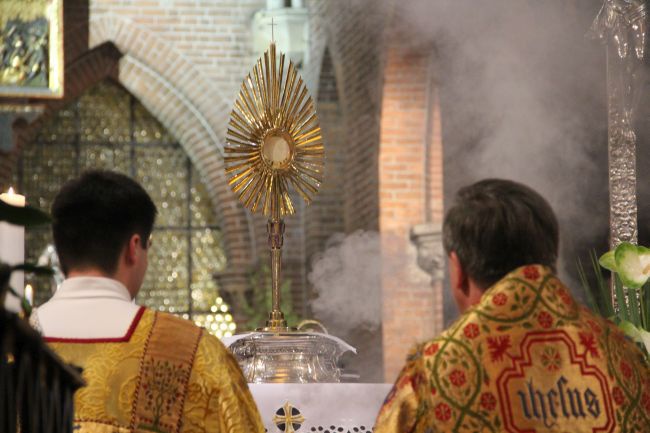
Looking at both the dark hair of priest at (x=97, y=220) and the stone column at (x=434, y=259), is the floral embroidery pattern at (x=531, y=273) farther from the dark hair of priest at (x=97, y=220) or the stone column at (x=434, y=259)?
the stone column at (x=434, y=259)

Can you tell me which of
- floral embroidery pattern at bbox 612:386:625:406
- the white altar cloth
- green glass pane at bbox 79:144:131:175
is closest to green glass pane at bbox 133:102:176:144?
green glass pane at bbox 79:144:131:175

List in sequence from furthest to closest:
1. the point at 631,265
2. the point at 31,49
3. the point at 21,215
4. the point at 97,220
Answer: the point at 31,49
the point at 631,265
the point at 97,220
the point at 21,215

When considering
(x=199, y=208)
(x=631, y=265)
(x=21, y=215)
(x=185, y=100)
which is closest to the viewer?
(x=21, y=215)

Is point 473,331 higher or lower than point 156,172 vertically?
lower

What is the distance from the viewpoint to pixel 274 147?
4.61m

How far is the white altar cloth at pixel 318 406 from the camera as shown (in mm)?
3852

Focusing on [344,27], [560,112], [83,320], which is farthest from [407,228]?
[83,320]

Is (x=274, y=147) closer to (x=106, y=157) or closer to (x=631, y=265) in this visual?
(x=631, y=265)

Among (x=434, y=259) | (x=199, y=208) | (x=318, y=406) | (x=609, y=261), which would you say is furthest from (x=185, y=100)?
(x=609, y=261)

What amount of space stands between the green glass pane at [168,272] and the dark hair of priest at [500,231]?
10901mm

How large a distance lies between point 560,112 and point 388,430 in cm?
545

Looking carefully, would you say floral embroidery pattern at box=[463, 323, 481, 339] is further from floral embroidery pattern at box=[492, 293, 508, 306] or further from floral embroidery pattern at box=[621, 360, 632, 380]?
floral embroidery pattern at box=[621, 360, 632, 380]

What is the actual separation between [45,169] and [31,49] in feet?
5.92

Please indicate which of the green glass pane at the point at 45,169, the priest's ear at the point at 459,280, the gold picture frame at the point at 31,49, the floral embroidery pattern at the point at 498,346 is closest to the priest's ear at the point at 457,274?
the priest's ear at the point at 459,280
